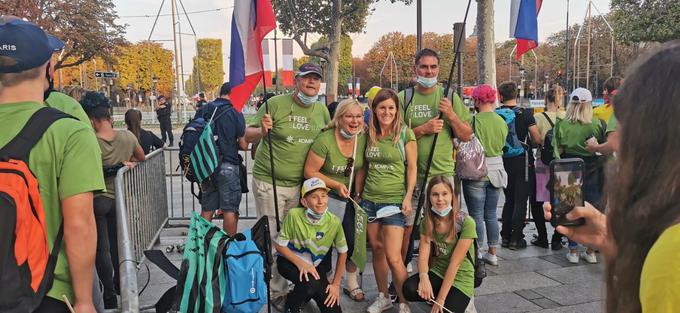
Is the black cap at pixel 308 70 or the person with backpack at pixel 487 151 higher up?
the black cap at pixel 308 70

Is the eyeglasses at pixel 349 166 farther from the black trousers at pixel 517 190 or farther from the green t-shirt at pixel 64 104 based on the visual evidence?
the black trousers at pixel 517 190

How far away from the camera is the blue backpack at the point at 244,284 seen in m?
3.21

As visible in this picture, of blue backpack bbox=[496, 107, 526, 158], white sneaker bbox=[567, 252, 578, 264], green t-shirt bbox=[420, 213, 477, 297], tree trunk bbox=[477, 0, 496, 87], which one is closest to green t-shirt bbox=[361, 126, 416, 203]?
green t-shirt bbox=[420, 213, 477, 297]

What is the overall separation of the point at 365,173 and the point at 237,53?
1557 millimetres

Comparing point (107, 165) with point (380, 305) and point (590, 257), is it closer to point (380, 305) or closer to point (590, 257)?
point (380, 305)

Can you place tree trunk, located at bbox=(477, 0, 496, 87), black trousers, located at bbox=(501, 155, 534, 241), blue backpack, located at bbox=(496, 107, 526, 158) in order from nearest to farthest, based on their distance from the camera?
blue backpack, located at bbox=(496, 107, 526, 158)
black trousers, located at bbox=(501, 155, 534, 241)
tree trunk, located at bbox=(477, 0, 496, 87)

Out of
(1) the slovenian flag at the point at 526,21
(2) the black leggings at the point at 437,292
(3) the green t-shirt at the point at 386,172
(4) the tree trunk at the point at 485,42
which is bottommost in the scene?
(2) the black leggings at the point at 437,292

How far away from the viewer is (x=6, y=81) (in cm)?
187

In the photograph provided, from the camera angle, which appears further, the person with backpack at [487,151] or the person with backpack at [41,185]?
the person with backpack at [487,151]

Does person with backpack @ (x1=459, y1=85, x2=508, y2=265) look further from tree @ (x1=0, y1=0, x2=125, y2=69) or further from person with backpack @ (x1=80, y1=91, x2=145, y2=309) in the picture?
tree @ (x1=0, y1=0, x2=125, y2=69)

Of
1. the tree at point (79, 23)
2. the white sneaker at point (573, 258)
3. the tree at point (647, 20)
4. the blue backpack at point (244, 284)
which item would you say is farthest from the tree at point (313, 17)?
the blue backpack at point (244, 284)

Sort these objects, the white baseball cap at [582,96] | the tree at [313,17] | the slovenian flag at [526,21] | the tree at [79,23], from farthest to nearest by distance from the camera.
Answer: the tree at [313,17], the tree at [79,23], the white baseball cap at [582,96], the slovenian flag at [526,21]

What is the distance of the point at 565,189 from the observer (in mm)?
1957

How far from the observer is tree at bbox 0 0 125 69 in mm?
25500
